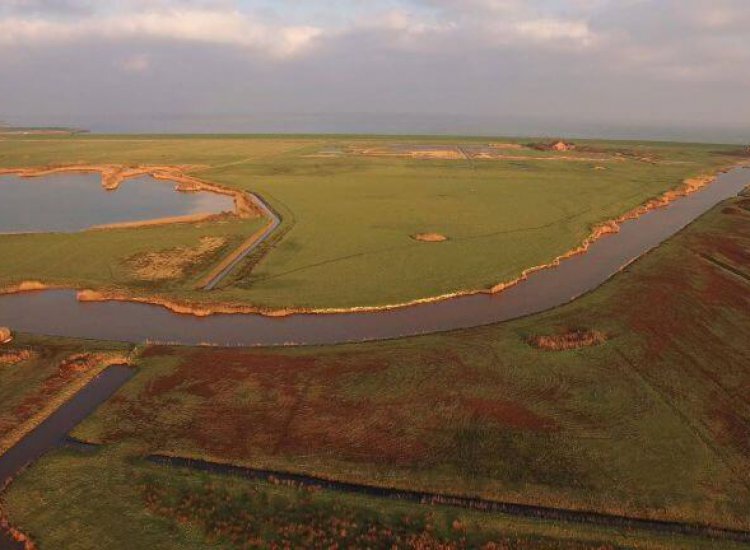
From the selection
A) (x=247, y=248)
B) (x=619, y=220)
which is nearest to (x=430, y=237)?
(x=247, y=248)

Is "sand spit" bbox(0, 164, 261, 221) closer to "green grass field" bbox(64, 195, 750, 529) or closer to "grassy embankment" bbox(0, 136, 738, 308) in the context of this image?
"grassy embankment" bbox(0, 136, 738, 308)

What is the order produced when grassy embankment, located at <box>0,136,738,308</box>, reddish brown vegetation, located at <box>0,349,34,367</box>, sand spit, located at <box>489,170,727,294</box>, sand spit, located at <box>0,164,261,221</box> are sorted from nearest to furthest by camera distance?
reddish brown vegetation, located at <box>0,349,34,367</box>, grassy embankment, located at <box>0,136,738,308</box>, sand spit, located at <box>489,170,727,294</box>, sand spit, located at <box>0,164,261,221</box>

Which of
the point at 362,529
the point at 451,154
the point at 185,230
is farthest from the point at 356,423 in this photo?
the point at 451,154

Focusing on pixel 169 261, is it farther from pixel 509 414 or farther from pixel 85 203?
pixel 85 203

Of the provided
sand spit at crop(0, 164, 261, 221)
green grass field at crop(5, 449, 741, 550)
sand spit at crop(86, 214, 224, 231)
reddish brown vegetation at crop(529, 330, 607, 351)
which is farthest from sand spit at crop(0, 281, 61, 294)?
reddish brown vegetation at crop(529, 330, 607, 351)

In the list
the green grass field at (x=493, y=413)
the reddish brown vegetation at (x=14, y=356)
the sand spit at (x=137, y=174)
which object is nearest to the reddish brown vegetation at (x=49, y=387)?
the reddish brown vegetation at (x=14, y=356)

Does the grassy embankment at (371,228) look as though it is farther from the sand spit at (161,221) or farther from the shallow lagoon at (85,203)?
the shallow lagoon at (85,203)
